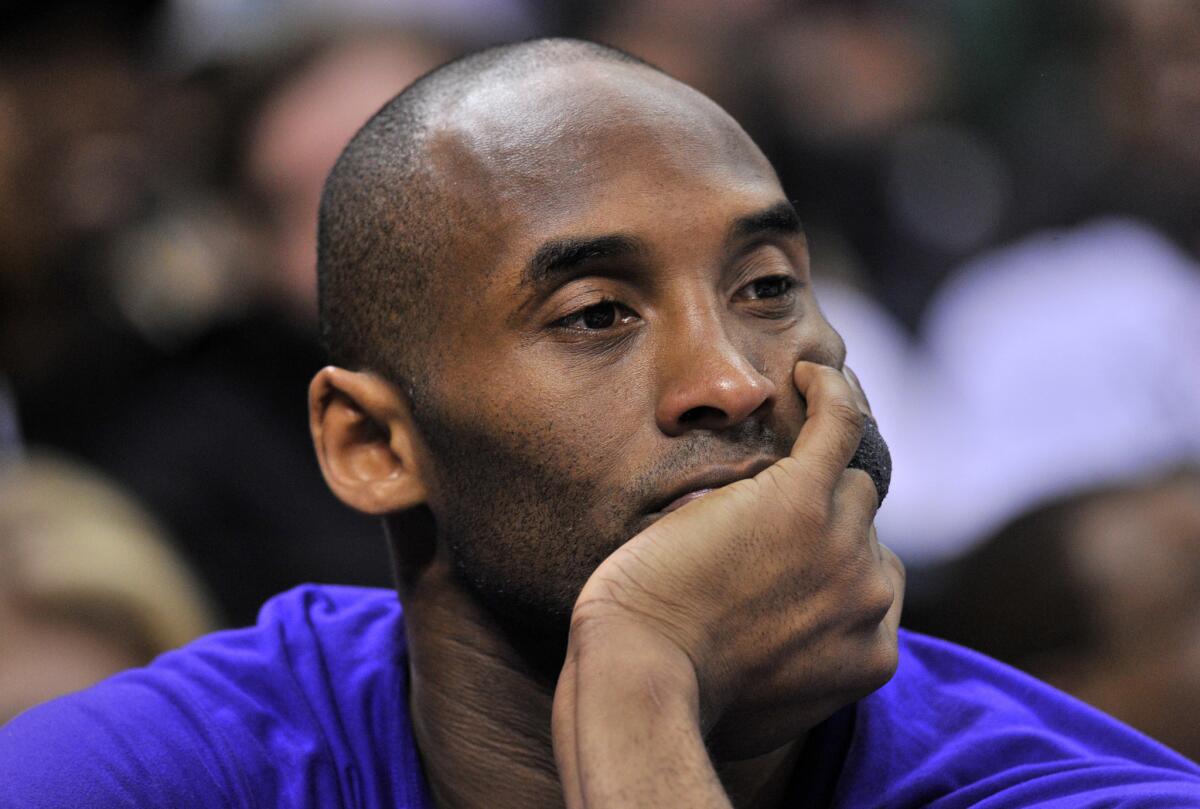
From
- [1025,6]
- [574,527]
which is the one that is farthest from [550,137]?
[1025,6]

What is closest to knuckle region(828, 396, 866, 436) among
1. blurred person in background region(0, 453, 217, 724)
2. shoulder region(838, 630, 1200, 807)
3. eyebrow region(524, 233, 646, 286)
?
eyebrow region(524, 233, 646, 286)

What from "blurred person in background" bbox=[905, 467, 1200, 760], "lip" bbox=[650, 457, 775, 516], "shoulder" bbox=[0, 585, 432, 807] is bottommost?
"blurred person in background" bbox=[905, 467, 1200, 760]

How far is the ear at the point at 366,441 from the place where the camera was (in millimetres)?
3029

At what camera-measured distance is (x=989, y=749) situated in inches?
114

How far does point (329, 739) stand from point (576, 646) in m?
0.78

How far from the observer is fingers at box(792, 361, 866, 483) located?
258 cm

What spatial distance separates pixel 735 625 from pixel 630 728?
0.27m

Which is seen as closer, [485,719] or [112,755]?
[112,755]

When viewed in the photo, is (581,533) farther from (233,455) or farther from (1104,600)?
(233,455)

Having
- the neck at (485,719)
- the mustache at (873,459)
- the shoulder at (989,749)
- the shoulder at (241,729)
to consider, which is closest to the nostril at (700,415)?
the mustache at (873,459)

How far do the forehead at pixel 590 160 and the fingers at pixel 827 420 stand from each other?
32 cm

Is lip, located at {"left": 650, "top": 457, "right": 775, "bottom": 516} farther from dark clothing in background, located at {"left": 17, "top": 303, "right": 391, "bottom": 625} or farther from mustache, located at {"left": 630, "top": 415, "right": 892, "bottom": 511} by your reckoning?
dark clothing in background, located at {"left": 17, "top": 303, "right": 391, "bottom": 625}

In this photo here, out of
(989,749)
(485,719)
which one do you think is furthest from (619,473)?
(989,749)

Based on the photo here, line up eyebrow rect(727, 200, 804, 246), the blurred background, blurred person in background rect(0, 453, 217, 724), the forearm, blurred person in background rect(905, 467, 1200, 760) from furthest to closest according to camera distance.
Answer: the blurred background < blurred person in background rect(905, 467, 1200, 760) < blurred person in background rect(0, 453, 217, 724) < eyebrow rect(727, 200, 804, 246) < the forearm
